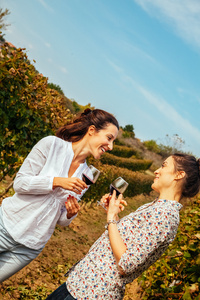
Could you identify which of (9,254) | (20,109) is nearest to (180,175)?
(9,254)

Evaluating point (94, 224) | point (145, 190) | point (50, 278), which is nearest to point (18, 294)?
point (50, 278)

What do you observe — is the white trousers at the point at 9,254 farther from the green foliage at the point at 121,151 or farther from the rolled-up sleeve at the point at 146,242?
the green foliage at the point at 121,151

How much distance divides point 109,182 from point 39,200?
29.2 feet

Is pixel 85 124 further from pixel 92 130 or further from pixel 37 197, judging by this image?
pixel 37 197

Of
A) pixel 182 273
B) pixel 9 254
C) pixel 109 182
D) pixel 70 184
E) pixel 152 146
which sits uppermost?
pixel 152 146

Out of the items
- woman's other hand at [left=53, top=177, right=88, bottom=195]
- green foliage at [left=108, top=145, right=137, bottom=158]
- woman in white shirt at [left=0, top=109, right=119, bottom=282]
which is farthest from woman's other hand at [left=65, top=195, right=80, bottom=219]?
green foliage at [left=108, top=145, right=137, bottom=158]

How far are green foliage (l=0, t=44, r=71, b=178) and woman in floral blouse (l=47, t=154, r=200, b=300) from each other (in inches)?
107

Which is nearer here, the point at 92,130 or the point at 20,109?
the point at 92,130

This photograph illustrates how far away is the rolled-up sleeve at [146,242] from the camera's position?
1.63 meters

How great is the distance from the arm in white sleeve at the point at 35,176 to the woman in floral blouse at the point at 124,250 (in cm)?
47

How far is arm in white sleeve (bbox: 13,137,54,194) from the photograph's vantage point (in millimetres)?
1898

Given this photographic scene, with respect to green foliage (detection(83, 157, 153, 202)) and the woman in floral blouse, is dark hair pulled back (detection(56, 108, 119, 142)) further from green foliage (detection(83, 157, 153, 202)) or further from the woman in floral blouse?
green foliage (detection(83, 157, 153, 202))

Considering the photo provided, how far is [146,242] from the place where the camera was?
5.42ft

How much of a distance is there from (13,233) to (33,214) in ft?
0.56
